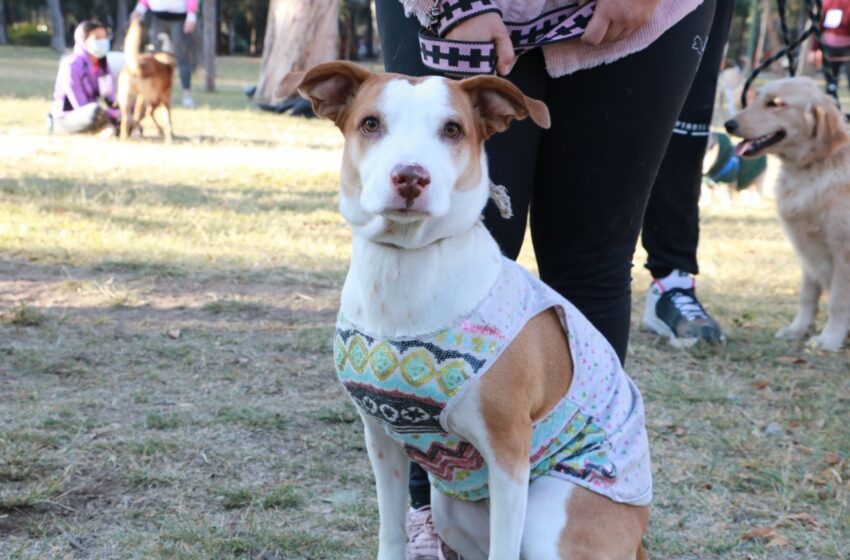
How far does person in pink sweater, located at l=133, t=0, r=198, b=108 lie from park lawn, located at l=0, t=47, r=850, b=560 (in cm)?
668

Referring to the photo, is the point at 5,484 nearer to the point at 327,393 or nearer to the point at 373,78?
the point at 327,393

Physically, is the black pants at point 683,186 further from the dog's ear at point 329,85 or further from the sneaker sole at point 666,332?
the dog's ear at point 329,85

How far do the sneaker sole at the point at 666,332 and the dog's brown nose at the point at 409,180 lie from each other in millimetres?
3049

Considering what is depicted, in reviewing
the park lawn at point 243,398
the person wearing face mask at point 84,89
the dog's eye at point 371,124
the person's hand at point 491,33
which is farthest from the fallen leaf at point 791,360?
the person wearing face mask at point 84,89

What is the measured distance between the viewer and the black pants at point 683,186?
4.58 m

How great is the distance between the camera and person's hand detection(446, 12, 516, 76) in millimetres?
2248

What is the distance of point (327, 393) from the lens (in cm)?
384

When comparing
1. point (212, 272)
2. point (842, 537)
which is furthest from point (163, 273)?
point (842, 537)

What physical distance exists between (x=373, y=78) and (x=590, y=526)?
40.5 inches

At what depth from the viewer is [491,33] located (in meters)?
2.25

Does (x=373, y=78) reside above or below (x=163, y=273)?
above

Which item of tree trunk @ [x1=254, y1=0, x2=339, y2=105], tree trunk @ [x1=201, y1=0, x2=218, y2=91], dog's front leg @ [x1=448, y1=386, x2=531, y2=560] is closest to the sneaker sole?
dog's front leg @ [x1=448, y1=386, x2=531, y2=560]

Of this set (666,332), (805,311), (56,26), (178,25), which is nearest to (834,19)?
(805,311)

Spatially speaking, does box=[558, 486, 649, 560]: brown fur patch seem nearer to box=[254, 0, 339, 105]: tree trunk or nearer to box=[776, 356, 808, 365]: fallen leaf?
box=[776, 356, 808, 365]: fallen leaf
